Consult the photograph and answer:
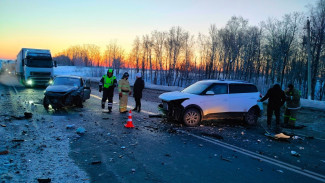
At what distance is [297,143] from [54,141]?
6.99 m

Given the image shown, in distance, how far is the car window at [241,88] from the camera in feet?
28.1

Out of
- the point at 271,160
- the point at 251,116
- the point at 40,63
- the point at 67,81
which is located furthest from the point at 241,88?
the point at 40,63

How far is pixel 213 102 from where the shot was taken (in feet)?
26.4

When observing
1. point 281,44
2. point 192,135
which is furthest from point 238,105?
point 281,44

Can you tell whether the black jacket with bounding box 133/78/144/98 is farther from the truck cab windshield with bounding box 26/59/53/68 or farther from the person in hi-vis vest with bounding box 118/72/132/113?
the truck cab windshield with bounding box 26/59/53/68

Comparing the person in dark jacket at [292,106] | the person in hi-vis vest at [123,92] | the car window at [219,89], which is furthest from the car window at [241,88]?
the person in hi-vis vest at [123,92]

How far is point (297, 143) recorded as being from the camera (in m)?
6.49

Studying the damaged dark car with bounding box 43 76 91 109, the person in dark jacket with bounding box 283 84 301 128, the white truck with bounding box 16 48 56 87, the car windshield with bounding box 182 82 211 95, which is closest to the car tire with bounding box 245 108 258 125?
the person in dark jacket with bounding box 283 84 301 128

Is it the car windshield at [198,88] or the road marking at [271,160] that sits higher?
the car windshield at [198,88]

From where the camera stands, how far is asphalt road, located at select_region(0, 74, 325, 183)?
12.4 feet

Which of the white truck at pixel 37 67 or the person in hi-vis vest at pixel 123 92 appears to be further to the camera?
the white truck at pixel 37 67

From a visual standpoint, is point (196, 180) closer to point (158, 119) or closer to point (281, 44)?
point (158, 119)

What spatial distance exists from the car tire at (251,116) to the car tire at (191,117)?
227cm

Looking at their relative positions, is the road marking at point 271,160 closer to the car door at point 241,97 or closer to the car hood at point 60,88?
the car door at point 241,97
